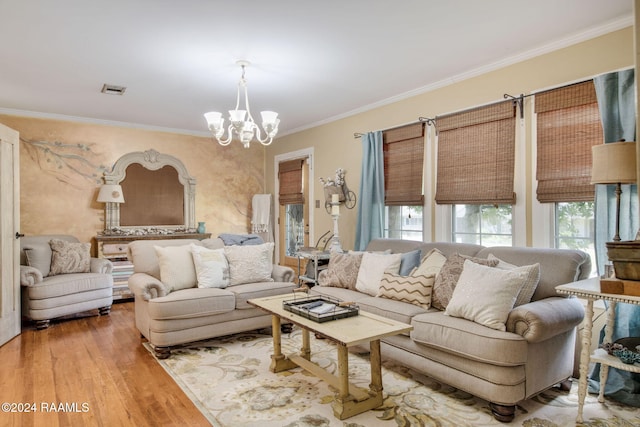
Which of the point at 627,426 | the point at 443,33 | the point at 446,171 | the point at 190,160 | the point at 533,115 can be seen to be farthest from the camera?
the point at 190,160

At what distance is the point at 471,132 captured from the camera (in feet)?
12.4

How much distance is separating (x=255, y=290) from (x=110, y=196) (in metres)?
3.21

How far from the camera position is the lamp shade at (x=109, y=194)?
5625 mm

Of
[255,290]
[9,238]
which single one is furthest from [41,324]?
[255,290]

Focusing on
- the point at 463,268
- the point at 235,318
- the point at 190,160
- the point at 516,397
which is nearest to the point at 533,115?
the point at 463,268

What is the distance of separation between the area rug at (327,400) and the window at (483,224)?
141cm

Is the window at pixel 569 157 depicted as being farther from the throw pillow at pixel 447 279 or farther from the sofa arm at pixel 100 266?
the sofa arm at pixel 100 266

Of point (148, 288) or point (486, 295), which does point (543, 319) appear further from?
point (148, 288)

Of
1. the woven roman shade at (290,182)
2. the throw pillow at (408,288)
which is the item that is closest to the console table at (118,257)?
the woven roman shade at (290,182)

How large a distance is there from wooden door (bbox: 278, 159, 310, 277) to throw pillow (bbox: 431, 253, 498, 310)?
3369 mm

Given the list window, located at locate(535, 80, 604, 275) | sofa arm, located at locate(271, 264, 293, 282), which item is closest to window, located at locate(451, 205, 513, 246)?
window, located at locate(535, 80, 604, 275)

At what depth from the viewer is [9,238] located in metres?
3.79

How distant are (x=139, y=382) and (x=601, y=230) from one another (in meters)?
3.56

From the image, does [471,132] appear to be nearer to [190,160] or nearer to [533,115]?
[533,115]
